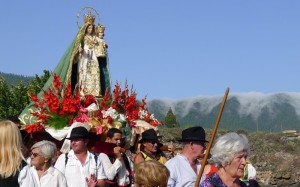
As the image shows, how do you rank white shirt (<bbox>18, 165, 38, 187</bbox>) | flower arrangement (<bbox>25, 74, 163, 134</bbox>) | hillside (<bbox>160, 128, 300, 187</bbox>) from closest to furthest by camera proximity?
1. white shirt (<bbox>18, 165, 38, 187</bbox>)
2. flower arrangement (<bbox>25, 74, 163, 134</bbox>)
3. hillside (<bbox>160, 128, 300, 187</bbox>)

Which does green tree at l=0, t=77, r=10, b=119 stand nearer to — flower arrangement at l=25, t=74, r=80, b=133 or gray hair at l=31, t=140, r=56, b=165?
flower arrangement at l=25, t=74, r=80, b=133

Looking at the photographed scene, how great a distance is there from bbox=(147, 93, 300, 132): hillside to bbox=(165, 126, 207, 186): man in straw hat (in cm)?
5573

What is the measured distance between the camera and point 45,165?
24.3 ft

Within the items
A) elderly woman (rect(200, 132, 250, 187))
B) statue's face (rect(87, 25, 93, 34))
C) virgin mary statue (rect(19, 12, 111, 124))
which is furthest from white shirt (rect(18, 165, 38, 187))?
statue's face (rect(87, 25, 93, 34))

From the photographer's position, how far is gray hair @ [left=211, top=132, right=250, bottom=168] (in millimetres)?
6035

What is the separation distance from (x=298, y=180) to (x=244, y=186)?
58.4ft

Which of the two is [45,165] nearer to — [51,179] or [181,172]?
[51,179]

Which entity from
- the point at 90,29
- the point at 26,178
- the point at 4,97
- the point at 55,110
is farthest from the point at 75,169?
the point at 4,97

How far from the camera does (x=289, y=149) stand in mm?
26438

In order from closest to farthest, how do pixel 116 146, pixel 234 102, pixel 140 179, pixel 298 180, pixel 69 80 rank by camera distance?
pixel 140 179
pixel 116 146
pixel 69 80
pixel 298 180
pixel 234 102

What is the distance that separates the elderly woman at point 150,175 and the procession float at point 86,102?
456 centimetres

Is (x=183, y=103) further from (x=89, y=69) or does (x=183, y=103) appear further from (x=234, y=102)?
(x=89, y=69)

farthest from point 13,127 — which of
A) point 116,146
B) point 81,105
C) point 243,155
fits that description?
point 81,105

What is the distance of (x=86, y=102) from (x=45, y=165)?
4386mm
